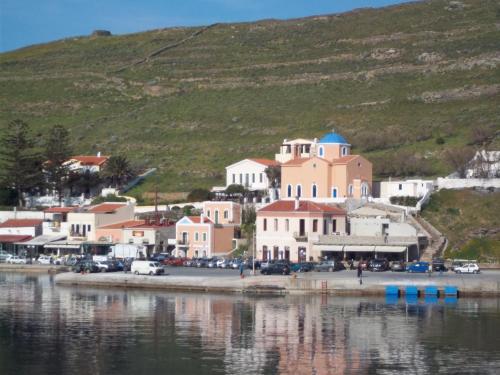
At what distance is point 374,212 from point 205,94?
66.5m

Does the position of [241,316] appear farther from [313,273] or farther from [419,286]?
[313,273]

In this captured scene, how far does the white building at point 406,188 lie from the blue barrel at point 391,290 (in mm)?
23508

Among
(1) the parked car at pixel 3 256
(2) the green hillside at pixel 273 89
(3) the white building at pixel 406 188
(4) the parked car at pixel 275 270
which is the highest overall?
(2) the green hillside at pixel 273 89

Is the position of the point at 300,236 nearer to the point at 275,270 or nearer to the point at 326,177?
the point at 275,270

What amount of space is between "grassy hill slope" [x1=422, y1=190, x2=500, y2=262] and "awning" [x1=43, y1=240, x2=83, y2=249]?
26.1 metres

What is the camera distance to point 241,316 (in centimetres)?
5412

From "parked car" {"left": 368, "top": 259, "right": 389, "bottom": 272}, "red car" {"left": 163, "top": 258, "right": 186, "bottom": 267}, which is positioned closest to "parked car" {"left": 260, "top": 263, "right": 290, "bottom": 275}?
"parked car" {"left": 368, "top": 259, "right": 389, "bottom": 272}

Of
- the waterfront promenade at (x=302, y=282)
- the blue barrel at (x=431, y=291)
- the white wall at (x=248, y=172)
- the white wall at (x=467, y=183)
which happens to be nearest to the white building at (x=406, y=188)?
the white wall at (x=467, y=183)

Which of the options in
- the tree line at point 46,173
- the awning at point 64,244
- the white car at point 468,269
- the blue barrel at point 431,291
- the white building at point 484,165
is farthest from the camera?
the tree line at point 46,173

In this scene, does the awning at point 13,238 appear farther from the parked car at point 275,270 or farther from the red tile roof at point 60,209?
the parked car at point 275,270

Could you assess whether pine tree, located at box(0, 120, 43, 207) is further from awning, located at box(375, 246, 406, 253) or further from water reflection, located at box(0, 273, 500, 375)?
water reflection, located at box(0, 273, 500, 375)

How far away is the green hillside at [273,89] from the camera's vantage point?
115000 mm

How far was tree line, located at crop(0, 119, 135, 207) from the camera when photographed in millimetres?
100625

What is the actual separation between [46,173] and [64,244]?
14.7 m
